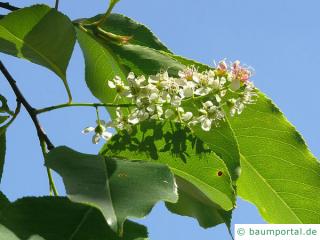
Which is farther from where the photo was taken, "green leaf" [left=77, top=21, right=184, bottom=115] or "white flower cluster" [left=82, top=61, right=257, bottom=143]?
"green leaf" [left=77, top=21, right=184, bottom=115]

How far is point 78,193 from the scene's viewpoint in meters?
1.14

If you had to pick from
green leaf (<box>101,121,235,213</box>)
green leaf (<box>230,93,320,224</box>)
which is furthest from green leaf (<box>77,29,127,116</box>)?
green leaf (<box>230,93,320,224</box>)

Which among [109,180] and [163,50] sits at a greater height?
[163,50]

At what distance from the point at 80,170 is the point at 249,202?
662 millimetres

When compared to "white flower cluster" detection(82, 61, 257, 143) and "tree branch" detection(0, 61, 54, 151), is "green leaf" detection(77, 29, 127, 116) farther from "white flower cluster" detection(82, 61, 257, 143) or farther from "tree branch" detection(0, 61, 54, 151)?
"tree branch" detection(0, 61, 54, 151)

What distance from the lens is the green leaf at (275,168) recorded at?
5.81ft

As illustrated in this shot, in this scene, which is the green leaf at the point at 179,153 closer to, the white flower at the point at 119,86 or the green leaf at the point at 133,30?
the white flower at the point at 119,86

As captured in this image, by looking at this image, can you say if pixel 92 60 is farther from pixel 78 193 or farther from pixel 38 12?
pixel 78 193

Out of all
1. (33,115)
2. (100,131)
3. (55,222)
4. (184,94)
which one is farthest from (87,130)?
(55,222)

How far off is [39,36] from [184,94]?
35cm

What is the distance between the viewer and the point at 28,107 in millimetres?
1597

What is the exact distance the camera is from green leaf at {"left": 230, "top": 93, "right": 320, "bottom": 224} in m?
1.77

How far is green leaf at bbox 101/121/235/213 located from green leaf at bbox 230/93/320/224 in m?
0.28

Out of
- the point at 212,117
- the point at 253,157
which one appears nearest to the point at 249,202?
the point at 253,157
